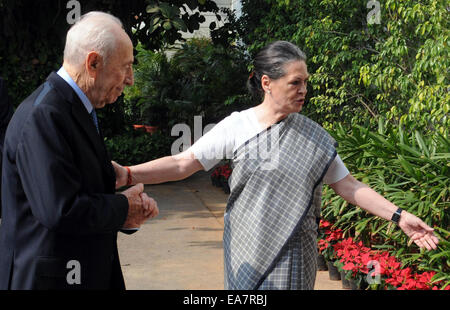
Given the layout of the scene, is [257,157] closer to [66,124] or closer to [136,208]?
[136,208]

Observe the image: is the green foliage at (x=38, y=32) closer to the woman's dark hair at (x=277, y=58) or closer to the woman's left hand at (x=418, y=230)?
the woman's dark hair at (x=277, y=58)

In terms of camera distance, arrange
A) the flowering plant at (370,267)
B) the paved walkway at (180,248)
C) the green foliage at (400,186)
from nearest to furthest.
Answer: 1. the flowering plant at (370,267)
2. the green foliage at (400,186)
3. the paved walkway at (180,248)

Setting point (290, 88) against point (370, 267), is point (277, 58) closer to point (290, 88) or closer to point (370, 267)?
point (290, 88)

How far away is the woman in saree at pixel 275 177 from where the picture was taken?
2.96 m

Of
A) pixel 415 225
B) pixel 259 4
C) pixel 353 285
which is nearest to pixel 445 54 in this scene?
pixel 353 285

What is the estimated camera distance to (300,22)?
938 cm

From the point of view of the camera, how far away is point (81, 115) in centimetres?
220

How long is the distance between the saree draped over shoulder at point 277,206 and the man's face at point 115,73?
92 centimetres

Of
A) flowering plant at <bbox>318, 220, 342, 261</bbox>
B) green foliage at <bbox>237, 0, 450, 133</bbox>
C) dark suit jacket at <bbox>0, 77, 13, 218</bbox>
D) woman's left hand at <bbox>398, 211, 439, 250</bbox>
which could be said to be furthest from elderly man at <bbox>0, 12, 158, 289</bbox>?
green foliage at <bbox>237, 0, 450, 133</bbox>

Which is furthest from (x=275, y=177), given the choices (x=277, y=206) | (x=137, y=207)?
(x=137, y=207)

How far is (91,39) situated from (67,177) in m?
0.48

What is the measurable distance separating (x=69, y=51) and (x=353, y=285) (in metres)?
3.88

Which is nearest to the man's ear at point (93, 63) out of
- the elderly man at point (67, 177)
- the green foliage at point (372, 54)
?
the elderly man at point (67, 177)
